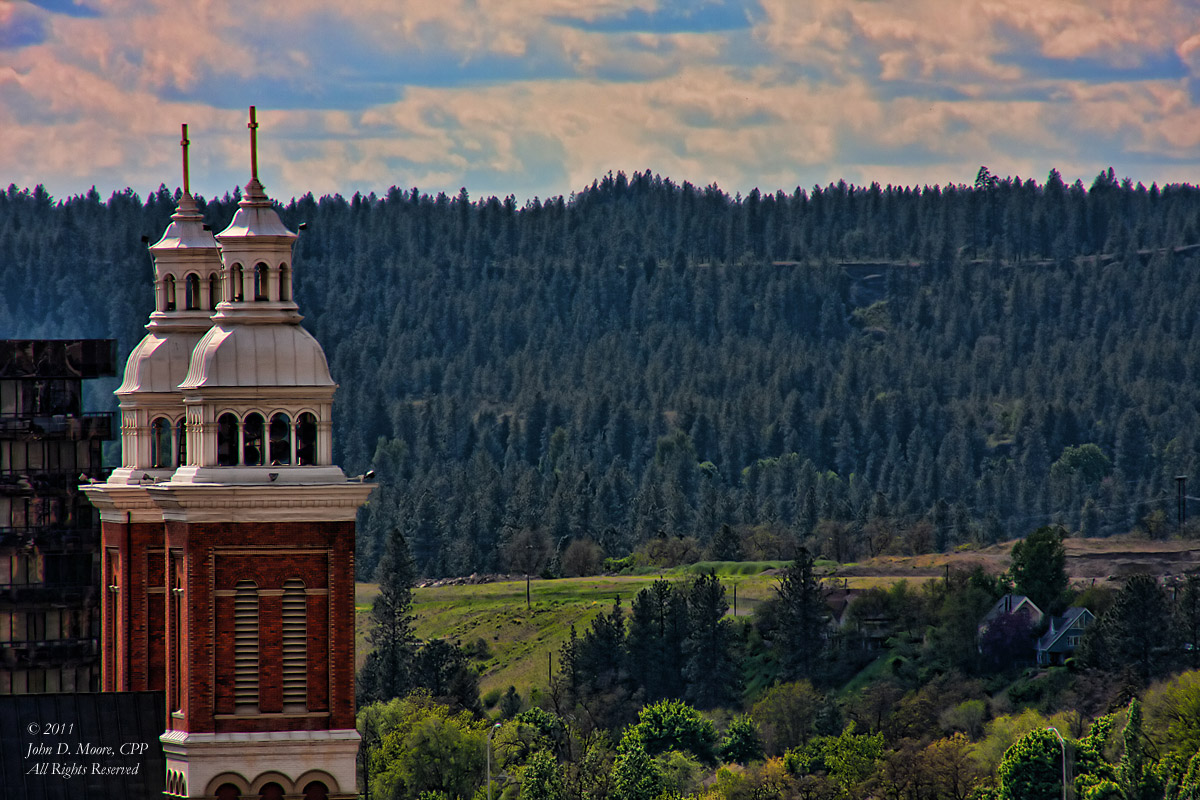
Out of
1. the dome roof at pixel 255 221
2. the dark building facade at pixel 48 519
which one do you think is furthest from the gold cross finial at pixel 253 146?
the dark building facade at pixel 48 519

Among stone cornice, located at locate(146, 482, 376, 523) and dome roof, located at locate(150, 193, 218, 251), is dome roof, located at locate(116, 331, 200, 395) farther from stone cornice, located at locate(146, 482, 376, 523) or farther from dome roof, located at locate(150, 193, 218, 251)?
stone cornice, located at locate(146, 482, 376, 523)

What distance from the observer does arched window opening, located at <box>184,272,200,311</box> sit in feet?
205

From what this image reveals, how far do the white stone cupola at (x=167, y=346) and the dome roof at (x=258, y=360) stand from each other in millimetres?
10602

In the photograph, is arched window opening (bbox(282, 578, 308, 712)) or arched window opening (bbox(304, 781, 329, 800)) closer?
arched window opening (bbox(304, 781, 329, 800))

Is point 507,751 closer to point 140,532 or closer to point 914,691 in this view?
point 914,691

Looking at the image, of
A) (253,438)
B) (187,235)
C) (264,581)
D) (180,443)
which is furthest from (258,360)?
(187,235)

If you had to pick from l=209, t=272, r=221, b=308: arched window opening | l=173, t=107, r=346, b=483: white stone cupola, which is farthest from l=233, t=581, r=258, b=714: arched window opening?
l=209, t=272, r=221, b=308: arched window opening

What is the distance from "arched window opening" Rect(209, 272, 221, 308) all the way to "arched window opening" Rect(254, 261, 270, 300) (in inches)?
470

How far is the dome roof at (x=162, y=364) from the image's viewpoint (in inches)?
2424

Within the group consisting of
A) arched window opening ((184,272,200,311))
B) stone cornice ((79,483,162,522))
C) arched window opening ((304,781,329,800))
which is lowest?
arched window opening ((304,781,329,800))

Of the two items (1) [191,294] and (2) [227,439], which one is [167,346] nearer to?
(1) [191,294]

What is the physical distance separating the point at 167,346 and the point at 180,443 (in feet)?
15.4

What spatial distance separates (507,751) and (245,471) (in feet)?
391

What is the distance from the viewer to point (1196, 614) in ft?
649
